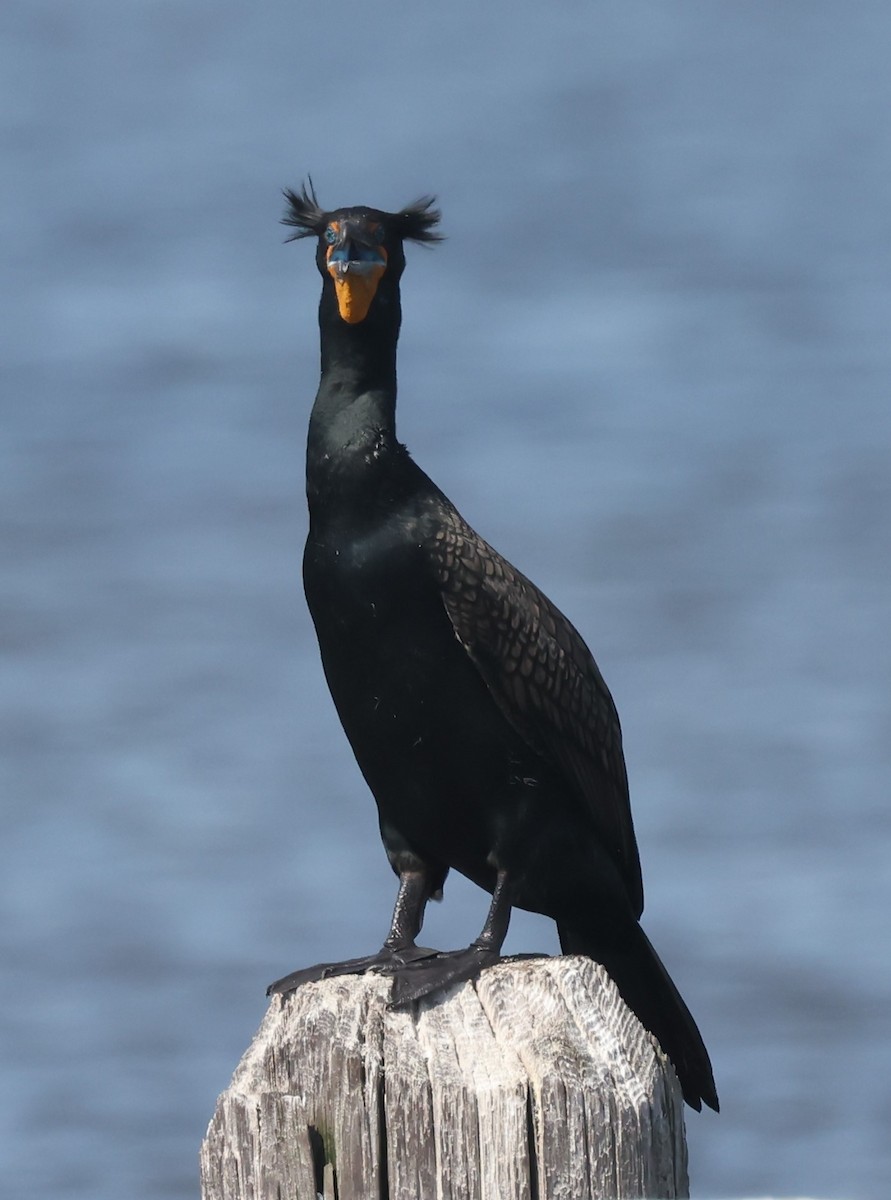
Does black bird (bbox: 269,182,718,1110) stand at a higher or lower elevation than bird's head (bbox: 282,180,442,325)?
lower

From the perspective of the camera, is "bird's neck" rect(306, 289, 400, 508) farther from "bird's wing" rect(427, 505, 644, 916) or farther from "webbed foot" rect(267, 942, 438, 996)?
"webbed foot" rect(267, 942, 438, 996)

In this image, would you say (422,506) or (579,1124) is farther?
(422,506)

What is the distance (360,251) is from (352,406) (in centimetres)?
42

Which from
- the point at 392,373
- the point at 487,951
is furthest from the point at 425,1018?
the point at 392,373

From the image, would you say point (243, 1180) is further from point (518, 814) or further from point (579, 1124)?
point (518, 814)

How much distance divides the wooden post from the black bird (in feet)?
3.99

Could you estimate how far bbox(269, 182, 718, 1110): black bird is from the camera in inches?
203

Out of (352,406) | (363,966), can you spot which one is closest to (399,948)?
(363,966)

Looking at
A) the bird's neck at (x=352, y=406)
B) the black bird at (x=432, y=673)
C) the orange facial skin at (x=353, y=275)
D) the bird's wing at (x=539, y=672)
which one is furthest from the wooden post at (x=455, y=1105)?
the orange facial skin at (x=353, y=275)

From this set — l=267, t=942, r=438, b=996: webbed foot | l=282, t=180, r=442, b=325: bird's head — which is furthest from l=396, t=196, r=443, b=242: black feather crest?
l=267, t=942, r=438, b=996: webbed foot

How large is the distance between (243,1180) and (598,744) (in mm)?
2163

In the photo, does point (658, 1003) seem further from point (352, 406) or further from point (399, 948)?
point (352, 406)

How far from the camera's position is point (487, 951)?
184 inches

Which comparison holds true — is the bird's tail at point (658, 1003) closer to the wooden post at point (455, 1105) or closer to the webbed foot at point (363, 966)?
the webbed foot at point (363, 966)
